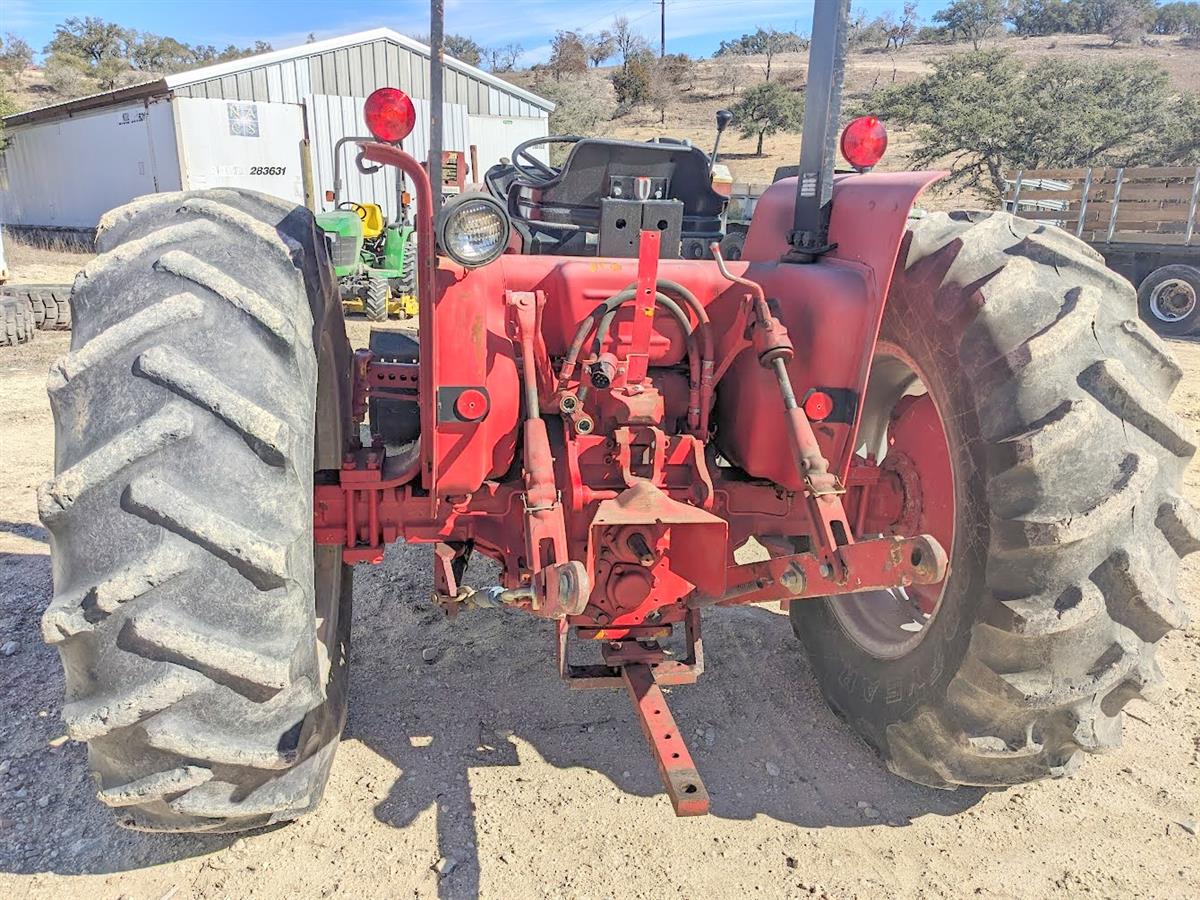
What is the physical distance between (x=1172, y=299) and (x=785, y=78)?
45.1 metres

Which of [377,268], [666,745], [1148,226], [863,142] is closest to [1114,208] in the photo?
[1148,226]

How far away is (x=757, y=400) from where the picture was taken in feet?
9.03

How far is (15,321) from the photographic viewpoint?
32.3 feet

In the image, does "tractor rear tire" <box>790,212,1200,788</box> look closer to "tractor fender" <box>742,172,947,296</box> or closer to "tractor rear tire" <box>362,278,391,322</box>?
"tractor fender" <box>742,172,947,296</box>

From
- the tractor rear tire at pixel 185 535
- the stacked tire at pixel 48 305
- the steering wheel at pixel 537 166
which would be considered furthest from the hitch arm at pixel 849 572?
the stacked tire at pixel 48 305

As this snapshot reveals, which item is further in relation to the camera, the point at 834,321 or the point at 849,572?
the point at 834,321

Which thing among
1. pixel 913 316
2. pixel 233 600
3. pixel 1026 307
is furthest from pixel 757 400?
pixel 233 600

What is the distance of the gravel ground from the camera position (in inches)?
97.9

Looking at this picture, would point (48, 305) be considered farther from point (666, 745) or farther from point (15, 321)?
point (666, 745)

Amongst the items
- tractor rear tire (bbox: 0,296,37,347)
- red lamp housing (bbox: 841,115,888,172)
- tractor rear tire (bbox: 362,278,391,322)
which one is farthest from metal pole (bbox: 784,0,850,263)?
tractor rear tire (bbox: 0,296,37,347)

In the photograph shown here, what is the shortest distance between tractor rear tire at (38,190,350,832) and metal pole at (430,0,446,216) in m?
0.54

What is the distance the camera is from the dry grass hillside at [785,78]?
36625 millimetres

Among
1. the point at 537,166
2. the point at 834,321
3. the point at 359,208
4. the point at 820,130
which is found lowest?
the point at 359,208

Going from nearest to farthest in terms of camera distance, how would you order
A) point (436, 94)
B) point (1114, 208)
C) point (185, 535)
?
point (185, 535)
point (436, 94)
point (1114, 208)
